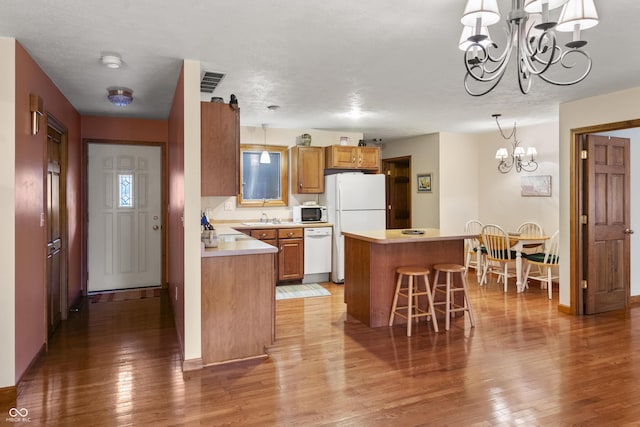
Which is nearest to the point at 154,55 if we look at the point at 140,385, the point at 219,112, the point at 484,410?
the point at 219,112

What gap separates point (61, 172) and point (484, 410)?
425 cm

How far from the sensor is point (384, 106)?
15.4ft

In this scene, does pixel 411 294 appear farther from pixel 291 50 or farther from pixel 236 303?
pixel 291 50

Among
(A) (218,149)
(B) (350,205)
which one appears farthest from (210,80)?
(B) (350,205)

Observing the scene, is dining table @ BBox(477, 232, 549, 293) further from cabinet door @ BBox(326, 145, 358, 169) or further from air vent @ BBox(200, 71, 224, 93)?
air vent @ BBox(200, 71, 224, 93)

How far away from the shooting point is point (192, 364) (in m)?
3.02

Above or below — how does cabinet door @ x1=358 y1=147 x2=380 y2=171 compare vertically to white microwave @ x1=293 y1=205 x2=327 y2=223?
above

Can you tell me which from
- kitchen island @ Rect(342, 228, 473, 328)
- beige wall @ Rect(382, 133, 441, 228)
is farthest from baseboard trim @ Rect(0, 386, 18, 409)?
beige wall @ Rect(382, 133, 441, 228)

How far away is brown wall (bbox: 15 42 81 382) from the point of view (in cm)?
273

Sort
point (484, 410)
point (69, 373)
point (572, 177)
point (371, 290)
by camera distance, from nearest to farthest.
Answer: point (484, 410)
point (69, 373)
point (371, 290)
point (572, 177)

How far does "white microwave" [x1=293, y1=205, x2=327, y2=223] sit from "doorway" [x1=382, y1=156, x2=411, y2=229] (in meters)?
2.35

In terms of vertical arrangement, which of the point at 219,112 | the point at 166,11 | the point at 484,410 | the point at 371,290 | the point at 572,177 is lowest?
the point at 484,410

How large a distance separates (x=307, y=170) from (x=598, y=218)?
12.1ft

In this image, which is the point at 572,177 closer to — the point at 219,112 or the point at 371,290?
the point at 371,290
